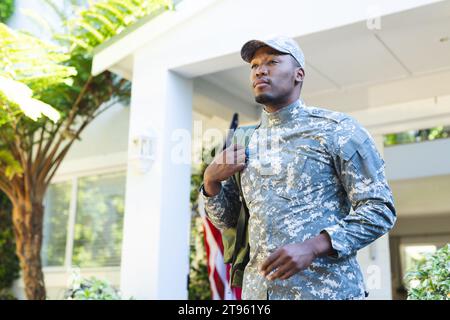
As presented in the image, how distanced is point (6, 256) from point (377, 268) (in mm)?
5484

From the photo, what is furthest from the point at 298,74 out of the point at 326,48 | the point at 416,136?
the point at 416,136

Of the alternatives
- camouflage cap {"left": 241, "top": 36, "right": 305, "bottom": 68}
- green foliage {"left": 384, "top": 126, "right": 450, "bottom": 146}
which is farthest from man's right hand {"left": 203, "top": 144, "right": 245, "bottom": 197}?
green foliage {"left": 384, "top": 126, "right": 450, "bottom": 146}

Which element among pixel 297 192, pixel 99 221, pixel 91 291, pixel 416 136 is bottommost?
pixel 91 291

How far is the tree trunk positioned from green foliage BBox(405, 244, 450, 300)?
4452 millimetres

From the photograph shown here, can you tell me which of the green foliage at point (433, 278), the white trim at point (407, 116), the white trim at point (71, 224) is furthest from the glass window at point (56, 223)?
the green foliage at point (433, 278)

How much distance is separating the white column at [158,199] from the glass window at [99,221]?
2.19 m

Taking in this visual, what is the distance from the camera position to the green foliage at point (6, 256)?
8.13 m

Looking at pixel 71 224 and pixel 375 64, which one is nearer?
pixel 375 64

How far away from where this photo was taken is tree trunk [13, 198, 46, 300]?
6512mm

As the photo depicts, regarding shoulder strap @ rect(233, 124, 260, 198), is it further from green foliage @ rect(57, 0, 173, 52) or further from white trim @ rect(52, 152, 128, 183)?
white trim @ rect(52, 152, 128, 183)

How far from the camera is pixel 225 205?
2.15 meters

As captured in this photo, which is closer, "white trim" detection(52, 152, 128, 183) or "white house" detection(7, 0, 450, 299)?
"white house" detection(7, 0, 450, 299)

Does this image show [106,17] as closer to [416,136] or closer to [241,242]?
[416,136]

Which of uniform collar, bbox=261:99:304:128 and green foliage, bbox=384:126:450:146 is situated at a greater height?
green foliage, bbox=384:126:450:146
